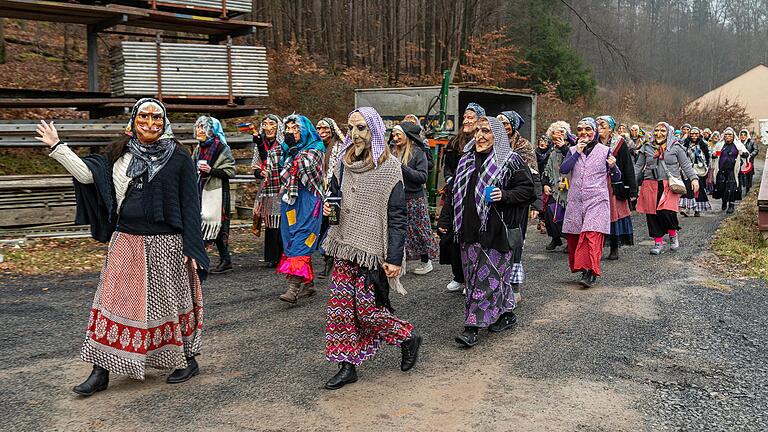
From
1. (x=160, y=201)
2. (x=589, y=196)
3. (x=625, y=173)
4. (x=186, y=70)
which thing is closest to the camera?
(x=160, y=201)

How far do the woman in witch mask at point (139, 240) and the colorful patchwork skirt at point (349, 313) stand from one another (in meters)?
0.90

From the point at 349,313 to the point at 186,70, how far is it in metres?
10.1

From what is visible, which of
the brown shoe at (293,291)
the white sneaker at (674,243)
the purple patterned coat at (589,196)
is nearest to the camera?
the brown shoe at (293,291)

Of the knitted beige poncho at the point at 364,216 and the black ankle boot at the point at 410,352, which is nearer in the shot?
the knitted beige poncho at the point at 364,216

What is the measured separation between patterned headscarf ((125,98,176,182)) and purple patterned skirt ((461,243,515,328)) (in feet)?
7.95

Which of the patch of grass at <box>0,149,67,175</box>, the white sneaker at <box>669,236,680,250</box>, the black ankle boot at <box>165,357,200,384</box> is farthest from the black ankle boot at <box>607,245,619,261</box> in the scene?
the patch of grass at <box>0,149,67,175</box>

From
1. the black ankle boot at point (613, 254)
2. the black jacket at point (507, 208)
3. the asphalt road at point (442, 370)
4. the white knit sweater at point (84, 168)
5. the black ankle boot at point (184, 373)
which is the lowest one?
the asphalt road at point (442, 370)

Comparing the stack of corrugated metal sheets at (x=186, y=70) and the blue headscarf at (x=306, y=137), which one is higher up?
the stack of corrugated metal sheets at (x=186, y=70)

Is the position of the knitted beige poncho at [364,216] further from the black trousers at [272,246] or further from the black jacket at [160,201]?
the black trousers at [272,246]

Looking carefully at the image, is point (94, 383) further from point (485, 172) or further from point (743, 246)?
point (743, 246)

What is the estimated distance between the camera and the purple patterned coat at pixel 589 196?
7.66m

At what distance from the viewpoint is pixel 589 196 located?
7746mm

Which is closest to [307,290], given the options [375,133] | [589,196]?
[375,133]

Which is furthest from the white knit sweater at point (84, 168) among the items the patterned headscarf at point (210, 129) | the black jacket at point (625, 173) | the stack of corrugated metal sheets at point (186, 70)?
the stack of corrugated metal sheets at point (186, 70)
